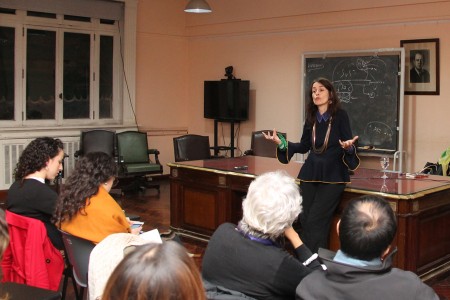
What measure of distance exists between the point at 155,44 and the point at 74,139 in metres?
2.10

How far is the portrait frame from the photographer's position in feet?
22.6

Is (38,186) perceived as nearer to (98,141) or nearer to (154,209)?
(154,209)

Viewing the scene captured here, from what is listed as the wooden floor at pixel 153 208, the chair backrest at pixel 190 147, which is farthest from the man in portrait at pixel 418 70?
the wooden floor at pixel 153 208

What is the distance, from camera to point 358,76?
736 centimetres

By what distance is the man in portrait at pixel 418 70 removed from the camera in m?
6.97

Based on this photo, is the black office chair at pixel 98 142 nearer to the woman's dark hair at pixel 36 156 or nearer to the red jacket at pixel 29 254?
the woman's dark hair at pixel 36 156

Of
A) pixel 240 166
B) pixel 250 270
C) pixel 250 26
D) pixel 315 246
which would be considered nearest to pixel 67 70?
pixel 250 26

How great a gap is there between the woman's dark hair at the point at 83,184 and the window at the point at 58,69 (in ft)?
18.1

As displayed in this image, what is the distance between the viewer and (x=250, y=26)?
8.99 meters

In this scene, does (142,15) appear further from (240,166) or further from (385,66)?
(240,166)

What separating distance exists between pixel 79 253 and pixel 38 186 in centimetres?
A: 50

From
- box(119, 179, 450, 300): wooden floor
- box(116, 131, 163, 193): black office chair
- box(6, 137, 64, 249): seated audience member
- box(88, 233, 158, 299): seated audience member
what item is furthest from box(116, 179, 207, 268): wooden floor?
box(88, 233, 158, 299): seated audience member

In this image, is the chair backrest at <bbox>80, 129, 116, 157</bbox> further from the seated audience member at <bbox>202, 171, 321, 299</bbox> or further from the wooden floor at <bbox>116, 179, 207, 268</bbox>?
the seated audience member at <bbox>202, 171, 321, 299</bbox>

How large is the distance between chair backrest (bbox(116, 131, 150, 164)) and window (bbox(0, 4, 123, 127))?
752 mm
